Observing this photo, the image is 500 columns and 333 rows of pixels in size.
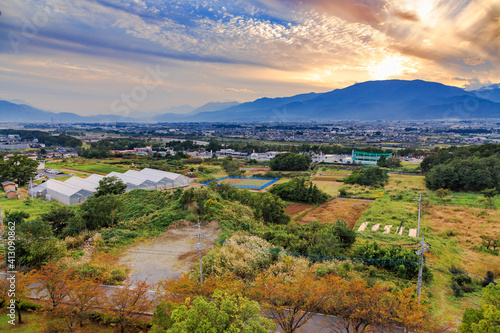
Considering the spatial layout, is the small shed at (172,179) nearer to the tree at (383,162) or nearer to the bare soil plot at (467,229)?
the bare soil plot at (467,229)

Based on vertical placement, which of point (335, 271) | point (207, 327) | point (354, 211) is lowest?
point (354, 211)

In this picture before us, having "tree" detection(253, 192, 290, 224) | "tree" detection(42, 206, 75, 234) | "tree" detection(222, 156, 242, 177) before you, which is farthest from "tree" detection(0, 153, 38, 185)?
"tree" detection(253, 192, 290, 224)

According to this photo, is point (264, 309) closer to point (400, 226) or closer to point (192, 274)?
point (192, 274)

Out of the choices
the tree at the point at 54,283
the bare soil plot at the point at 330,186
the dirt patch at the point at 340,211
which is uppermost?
the tree at the point at 54,283

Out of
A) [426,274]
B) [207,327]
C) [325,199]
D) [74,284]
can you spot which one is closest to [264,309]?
[207,327]

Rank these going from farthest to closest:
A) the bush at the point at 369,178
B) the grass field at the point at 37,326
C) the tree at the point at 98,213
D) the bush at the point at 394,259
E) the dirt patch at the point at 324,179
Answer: the dirt patch at the point at 324,179 < the bush at the point at 369,178 < the tree at the point at 98,213 < the bush at the point at 394,259 < the grass field at the point at 37,326

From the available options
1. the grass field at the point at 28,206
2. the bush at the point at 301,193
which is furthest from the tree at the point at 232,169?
the grass field at the point at 28,206

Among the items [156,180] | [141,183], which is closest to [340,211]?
[156,180]
